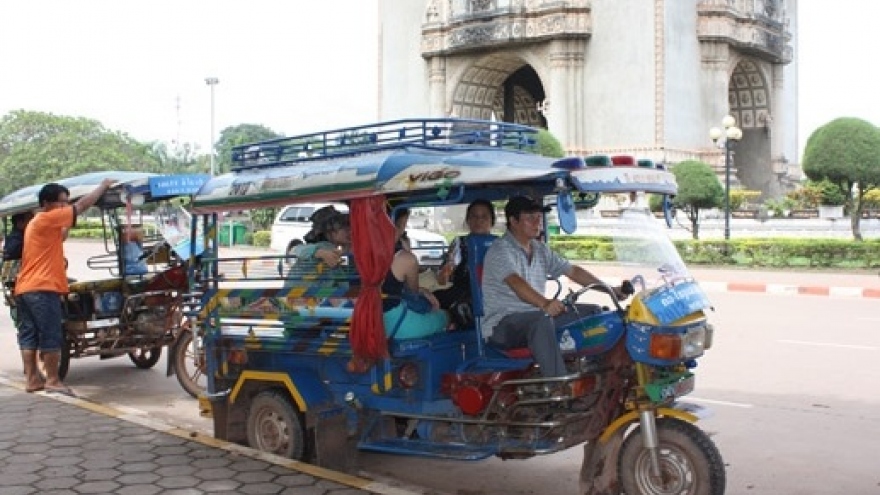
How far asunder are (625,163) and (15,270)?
673 cm

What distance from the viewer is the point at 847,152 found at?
83.0 ft

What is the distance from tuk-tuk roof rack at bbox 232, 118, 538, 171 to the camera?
5.36 meters

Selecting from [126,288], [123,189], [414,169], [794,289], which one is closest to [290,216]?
[794,289]

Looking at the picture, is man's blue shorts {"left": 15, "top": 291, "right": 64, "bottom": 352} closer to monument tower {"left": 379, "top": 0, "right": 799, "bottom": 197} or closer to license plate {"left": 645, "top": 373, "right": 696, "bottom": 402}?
license plate {"left": 645, "top": 373, "right": 696, "bottom": 402}

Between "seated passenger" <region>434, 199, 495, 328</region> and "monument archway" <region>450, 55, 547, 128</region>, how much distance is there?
121ft

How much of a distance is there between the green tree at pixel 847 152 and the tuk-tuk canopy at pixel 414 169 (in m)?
22.1

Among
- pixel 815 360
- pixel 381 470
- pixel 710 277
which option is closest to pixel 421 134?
pixel 381 470

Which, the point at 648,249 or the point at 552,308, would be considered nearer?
the point at 552,308

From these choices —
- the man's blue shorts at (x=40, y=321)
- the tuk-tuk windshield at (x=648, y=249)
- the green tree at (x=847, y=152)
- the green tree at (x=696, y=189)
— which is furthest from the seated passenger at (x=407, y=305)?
the green tree at (x=696, y=189)

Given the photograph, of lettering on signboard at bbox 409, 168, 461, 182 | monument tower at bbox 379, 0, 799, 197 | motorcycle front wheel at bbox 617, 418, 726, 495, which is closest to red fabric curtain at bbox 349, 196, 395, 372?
lettering on signboard at bbox 409, 168, 461, 182

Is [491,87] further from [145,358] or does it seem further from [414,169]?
[414,169]

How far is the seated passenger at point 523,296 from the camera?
469cm

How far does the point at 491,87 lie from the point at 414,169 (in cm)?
4075

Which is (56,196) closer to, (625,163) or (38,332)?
(38,332)
